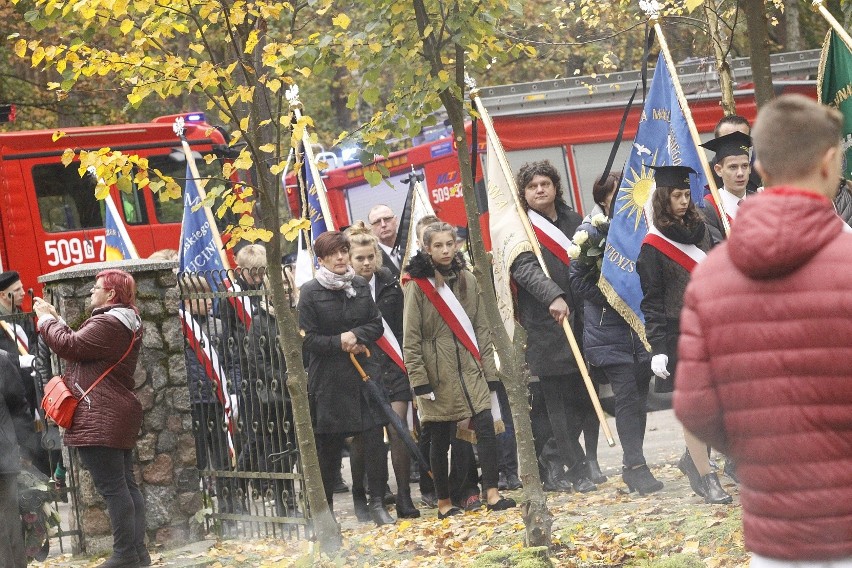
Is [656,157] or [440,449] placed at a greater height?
[656,157]

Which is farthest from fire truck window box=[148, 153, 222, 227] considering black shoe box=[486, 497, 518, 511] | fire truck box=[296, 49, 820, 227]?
black shoe box=[486, 497, 518, 511]

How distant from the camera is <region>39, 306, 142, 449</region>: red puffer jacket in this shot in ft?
24.5

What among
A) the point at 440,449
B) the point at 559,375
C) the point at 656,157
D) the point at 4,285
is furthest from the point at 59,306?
the point at 656,157

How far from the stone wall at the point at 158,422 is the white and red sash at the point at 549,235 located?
248 centimetres

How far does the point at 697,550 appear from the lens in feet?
21.0

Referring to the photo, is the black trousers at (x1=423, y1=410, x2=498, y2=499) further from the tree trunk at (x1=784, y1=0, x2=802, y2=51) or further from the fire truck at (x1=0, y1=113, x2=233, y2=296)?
the tree trunk at (x1=784, y1=0, x2=802, y2=51)

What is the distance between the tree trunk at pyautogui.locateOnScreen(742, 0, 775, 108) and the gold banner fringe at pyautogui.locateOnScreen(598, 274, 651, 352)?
4.97 ft

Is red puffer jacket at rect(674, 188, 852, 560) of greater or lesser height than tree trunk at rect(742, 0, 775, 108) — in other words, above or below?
below

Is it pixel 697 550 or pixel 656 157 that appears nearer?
pixel 697 550

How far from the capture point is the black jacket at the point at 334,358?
841 cm

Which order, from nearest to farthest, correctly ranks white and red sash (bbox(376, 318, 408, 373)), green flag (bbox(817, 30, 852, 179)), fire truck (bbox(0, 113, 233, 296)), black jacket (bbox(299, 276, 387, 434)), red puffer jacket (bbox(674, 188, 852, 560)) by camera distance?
red puffer jacket (bbox(674, 188, 852, 560)) < green flag (bbox(817, 30, 852, 179)) < black jacket (bbox(299, 276, 387, 434)) < white and red sash (bbox(376, 318, 408, 373)) < fire truck (bbox(0, 113, 233, 296))

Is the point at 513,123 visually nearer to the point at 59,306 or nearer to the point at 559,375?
the point at 559,375

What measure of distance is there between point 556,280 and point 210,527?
288cm

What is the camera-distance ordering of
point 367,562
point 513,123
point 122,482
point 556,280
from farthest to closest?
point 513,123, point 556,280, point 122,482, point 367,562
